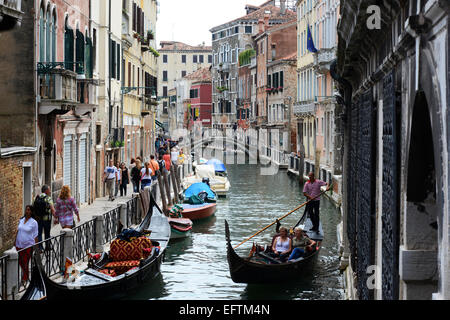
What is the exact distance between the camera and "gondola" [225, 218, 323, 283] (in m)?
10.9

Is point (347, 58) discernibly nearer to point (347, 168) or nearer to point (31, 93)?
point (347, 168)

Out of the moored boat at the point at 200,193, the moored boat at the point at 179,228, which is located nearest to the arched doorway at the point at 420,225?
the moored boat at the point at 179,228

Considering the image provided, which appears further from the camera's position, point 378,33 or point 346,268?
point 346,268

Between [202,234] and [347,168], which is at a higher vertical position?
[347,168]

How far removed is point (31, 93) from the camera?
12.8 metres

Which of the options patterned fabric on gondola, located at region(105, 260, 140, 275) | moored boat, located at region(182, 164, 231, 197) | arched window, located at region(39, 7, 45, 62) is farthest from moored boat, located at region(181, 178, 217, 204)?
patterned fabric on gondola, located at region(105, 260, 140, 275)

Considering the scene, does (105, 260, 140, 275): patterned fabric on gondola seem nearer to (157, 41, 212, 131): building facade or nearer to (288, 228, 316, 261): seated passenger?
(288, 228, 316, 261): seated passenger

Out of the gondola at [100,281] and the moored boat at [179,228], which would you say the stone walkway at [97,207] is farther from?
the gondola at [100,281]

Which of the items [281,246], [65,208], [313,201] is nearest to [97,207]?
[313,201]

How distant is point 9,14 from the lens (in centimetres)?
944

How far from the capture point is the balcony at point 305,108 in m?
34.1
